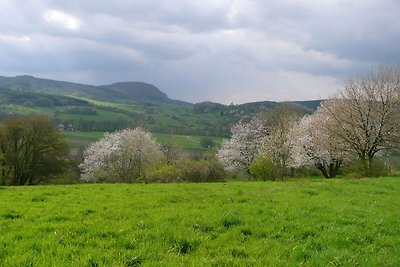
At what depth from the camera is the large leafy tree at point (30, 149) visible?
5603 cm

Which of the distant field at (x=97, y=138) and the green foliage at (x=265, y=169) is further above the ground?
the green foliage at (x=265, y=169)

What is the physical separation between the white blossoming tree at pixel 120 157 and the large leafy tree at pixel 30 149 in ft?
45.1

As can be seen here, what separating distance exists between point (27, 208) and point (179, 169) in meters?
39.4

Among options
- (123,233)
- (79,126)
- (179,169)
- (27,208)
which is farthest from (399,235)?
(79,126)

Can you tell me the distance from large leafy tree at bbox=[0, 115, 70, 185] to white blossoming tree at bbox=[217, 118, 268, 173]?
33.7 metres

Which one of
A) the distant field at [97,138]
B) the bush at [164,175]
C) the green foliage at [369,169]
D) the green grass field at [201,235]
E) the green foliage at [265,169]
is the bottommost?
the distant field at [97,138]

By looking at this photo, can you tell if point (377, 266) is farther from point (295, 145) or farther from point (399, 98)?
point (295, 145)

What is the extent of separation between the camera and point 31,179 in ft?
192

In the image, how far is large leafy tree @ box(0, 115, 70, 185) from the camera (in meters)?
56.0

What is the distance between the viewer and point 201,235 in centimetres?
1040

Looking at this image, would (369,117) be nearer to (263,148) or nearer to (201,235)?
(263,148)

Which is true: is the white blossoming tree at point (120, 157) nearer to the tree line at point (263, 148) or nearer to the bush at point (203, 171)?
the tree line at point (263, 148)

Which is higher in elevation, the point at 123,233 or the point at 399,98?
the point at 399,98

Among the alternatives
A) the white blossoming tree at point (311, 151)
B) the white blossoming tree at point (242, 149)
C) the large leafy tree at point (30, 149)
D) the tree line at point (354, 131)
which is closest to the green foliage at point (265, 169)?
the tree line at point (354, 131)
